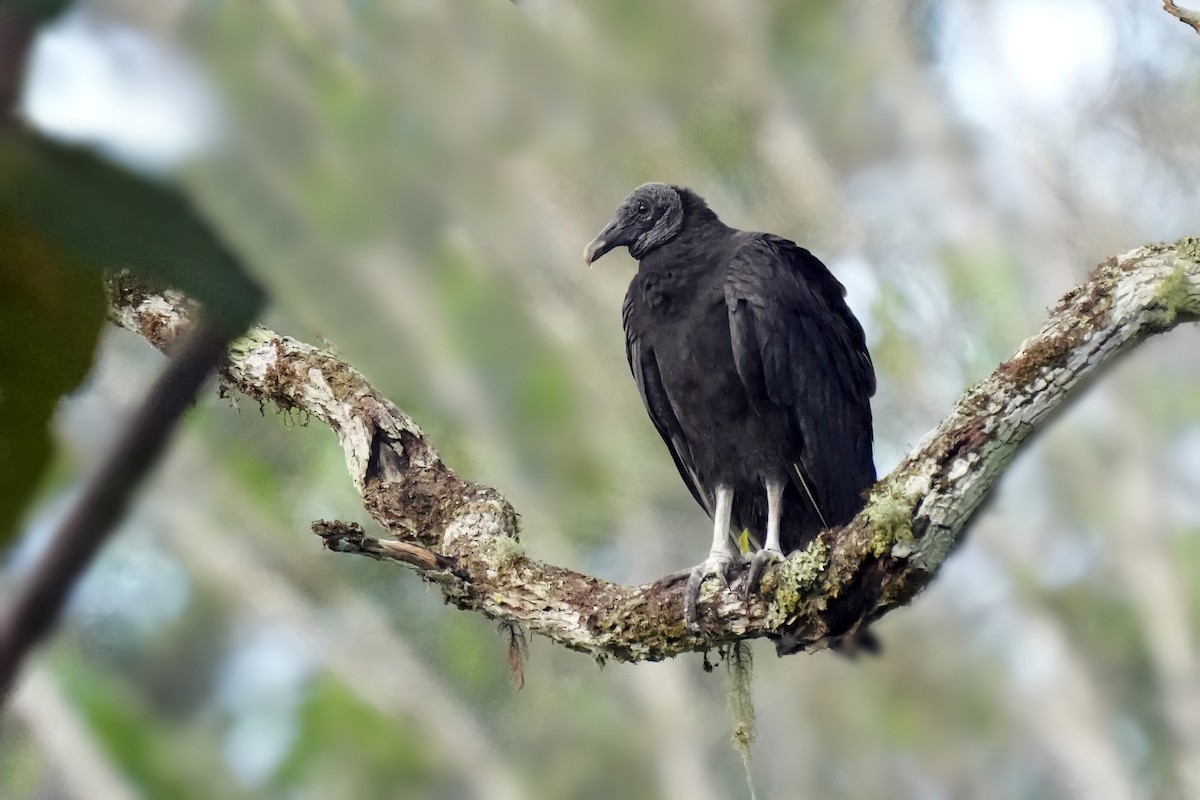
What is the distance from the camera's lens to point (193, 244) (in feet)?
2.24

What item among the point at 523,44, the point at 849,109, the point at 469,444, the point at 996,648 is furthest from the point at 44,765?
the point at 849,109

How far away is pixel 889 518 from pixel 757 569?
1.29ft

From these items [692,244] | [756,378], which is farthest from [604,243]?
[756,378]

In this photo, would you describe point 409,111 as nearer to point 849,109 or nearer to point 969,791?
point 849,109

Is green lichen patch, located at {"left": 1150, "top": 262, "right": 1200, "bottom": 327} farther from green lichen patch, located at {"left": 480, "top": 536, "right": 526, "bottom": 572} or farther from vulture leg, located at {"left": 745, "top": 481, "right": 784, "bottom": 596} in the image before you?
green lichen patch, located at {"left": 480, "top": 536, "right": 526, "bottom": 572}

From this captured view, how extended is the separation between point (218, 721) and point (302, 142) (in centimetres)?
171

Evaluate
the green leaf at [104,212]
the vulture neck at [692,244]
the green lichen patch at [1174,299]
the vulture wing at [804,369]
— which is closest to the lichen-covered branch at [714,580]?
the green lichen patch at [1174,299]

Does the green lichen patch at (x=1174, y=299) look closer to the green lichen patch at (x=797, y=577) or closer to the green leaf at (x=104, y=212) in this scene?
the green lichen patch at (x=797, y=577)

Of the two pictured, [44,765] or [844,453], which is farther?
[44,765]

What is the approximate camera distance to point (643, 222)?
2.74m

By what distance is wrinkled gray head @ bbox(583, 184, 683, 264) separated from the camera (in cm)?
268

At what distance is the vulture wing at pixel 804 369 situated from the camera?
2.31 metres

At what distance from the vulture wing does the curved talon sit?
304mm

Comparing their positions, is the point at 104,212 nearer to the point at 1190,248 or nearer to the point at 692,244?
the point at 1190,248
